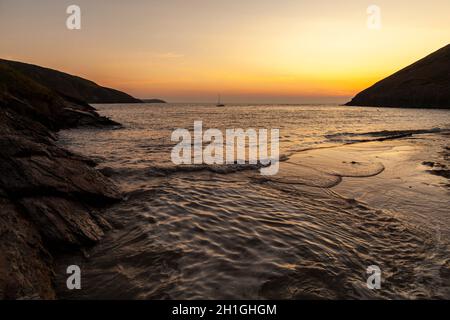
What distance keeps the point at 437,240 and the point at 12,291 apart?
8.26 meters

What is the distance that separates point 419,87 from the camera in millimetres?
132625

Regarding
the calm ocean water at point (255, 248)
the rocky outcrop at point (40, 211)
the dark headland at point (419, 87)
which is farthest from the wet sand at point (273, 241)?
the dark headland at point (419, 87)

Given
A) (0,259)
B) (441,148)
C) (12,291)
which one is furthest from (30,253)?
(441,148)

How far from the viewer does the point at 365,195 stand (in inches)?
409

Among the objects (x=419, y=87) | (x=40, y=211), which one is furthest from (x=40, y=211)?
(x=419, y=87)

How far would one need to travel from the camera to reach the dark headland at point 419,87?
122938 millimetres

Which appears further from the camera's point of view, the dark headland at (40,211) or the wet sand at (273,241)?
the wet sand at (273,241)
